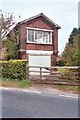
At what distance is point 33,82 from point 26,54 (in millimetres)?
15293

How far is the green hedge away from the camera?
78.9 ft

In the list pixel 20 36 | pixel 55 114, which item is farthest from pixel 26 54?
A: pixel 55 114

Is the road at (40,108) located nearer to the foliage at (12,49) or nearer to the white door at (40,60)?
the foliage at (12,49)

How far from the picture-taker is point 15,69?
24.8 meters

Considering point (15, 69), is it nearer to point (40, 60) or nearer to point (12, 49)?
point (12, 49)

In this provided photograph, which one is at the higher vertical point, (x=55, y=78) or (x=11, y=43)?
(x=11, y=43)

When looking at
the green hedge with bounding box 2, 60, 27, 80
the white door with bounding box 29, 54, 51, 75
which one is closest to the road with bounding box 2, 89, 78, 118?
the green hedge with bounding box 2, 60, 27, 80

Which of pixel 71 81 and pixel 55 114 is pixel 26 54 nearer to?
pixel 71 81

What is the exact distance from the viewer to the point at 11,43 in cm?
3709

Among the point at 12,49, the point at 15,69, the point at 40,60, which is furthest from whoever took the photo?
the point at 40,60

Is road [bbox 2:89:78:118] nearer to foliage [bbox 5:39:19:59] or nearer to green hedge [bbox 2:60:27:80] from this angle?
green hedge [bbox 2:60:27:80]

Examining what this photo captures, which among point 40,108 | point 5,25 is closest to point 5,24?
point 5,25

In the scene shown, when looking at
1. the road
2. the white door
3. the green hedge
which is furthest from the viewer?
the white door

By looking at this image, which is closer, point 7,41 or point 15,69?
point 15,69
